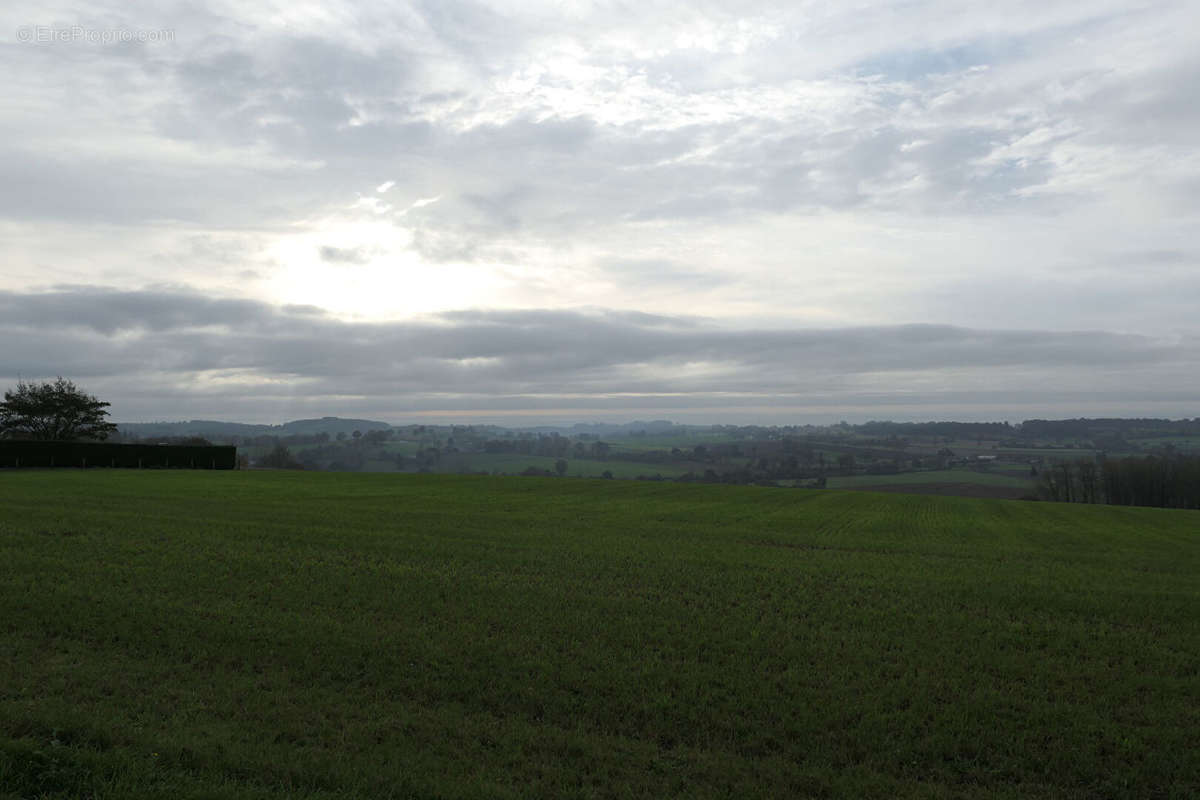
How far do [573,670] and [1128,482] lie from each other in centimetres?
7254

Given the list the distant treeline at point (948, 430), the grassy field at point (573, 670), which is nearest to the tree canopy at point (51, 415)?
the grassy field at point (573, 670)

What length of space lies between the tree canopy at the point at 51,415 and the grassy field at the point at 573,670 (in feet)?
179

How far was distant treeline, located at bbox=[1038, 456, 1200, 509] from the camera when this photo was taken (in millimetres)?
59312

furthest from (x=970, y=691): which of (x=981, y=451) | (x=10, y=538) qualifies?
(x=981, y=451)

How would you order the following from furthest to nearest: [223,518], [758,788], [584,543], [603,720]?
[223,518] < [584,543] < [603,720] < [758,788]

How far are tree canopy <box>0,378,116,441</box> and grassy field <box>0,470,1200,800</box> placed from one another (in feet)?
179

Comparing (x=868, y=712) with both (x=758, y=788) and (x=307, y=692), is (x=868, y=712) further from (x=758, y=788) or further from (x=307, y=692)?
(x=307, y=692)

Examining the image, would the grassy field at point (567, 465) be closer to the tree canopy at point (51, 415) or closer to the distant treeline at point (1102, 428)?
the tree canopy at point (51, 415)

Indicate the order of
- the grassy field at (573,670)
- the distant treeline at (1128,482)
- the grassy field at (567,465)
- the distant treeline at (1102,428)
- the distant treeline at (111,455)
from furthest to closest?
the distant treeline at (1102,428)
the grassy field at (567,465)
the distant treeline at (1128,482)
the distant treeline at (111,455)
the grassy field at (573,670)

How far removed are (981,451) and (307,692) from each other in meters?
113

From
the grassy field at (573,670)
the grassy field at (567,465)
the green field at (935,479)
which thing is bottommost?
the green field at (935,479)

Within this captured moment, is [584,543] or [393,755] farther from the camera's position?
[584,543]

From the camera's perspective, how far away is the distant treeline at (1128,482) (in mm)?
59312

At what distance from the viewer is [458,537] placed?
60.2 ft
